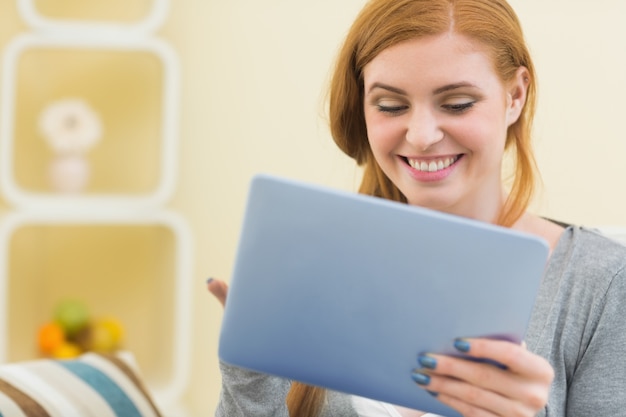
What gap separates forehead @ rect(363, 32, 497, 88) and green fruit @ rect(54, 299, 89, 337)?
4.61 ft

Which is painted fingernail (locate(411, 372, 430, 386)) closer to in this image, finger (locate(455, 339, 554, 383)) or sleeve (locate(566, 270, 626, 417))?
finger (locate(455, 339, 554, 383))

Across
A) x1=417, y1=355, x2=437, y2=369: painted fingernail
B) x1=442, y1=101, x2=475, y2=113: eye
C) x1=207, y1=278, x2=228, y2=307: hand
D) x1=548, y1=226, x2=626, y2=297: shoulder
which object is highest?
x1=442, y1=101, x2=475, y2=113: eye

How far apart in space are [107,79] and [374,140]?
1.40 meters

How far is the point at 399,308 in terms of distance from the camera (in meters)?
0.99

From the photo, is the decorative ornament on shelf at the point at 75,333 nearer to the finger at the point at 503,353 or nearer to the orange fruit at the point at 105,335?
the orange fruit at the point at 105,335

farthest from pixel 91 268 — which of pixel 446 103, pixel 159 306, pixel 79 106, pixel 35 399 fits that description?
pixel 446 103

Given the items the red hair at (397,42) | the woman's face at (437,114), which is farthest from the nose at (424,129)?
the red hair at (397,42)

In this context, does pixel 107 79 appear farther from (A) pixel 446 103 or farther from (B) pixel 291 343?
(B) pixel 291 343

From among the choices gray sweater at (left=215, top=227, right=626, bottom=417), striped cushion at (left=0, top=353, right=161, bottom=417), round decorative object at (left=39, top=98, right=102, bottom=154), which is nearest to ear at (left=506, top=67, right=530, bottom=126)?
gray sweater at (left=215, top=227, right=626, bottom=417)

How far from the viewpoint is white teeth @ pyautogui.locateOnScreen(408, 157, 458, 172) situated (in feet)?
4.50

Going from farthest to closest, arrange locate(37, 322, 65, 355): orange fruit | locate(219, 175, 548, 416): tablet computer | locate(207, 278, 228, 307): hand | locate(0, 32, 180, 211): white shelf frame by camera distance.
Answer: locate(37, 322, 65, 355): orange fruit → locate(0, 32, 180, 211): white shelf frame → locate(207, 278, 228, 307): hand → locate(219, 175, 548, 416): tablet computer

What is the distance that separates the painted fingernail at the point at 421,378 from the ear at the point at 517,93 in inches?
21.1

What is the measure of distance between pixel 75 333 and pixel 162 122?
60cm

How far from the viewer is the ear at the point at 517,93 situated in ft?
4.66
